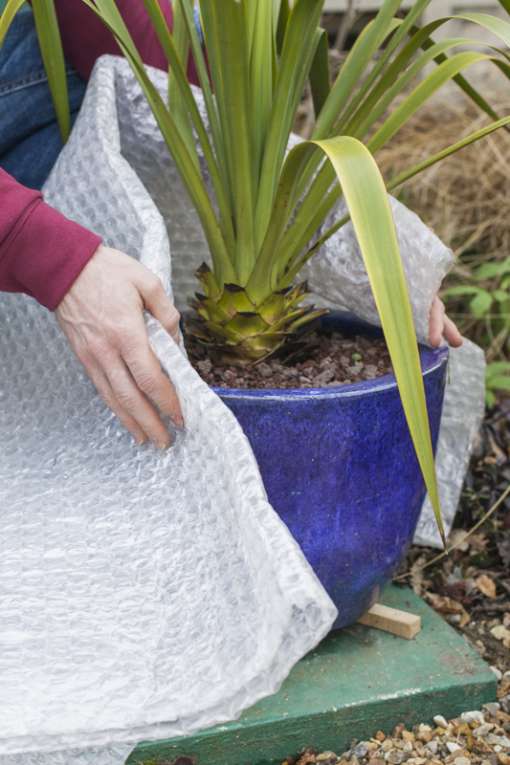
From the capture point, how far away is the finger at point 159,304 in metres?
1.10

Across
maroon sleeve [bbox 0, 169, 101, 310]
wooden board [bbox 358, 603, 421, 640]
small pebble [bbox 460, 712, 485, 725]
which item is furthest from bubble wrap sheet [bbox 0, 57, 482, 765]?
small pebble [bbox 460, 712, 485, 725]

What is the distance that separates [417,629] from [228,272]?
2.08 feet

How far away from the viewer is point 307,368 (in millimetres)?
1409

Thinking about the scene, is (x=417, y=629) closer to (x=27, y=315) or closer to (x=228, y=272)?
(x=228, y=272)

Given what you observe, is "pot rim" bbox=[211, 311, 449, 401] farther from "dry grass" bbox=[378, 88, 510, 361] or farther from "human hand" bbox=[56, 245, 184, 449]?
"dry grass" bbox=[378, 88, 510, 361]

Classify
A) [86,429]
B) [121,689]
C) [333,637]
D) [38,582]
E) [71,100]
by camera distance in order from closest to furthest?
[121,689] < [38,582] < [86,429] < [333,637] < [71,100]

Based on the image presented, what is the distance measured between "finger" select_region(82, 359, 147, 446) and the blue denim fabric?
1.99 ft

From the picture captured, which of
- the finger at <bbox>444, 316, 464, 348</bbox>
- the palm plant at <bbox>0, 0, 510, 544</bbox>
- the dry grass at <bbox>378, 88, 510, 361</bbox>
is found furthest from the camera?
the dry grass at <bbox>378, 88, 510, 361</bbox>

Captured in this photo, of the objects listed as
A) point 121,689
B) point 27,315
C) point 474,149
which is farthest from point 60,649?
point 474,149

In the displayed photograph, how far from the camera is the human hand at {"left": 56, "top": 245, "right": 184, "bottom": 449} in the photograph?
1.07m

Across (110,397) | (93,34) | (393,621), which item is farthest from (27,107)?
(393,621)

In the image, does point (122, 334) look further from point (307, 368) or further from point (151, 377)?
point (307, 368)

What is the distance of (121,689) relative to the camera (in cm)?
92

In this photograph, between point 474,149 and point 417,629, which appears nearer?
point 417,629
